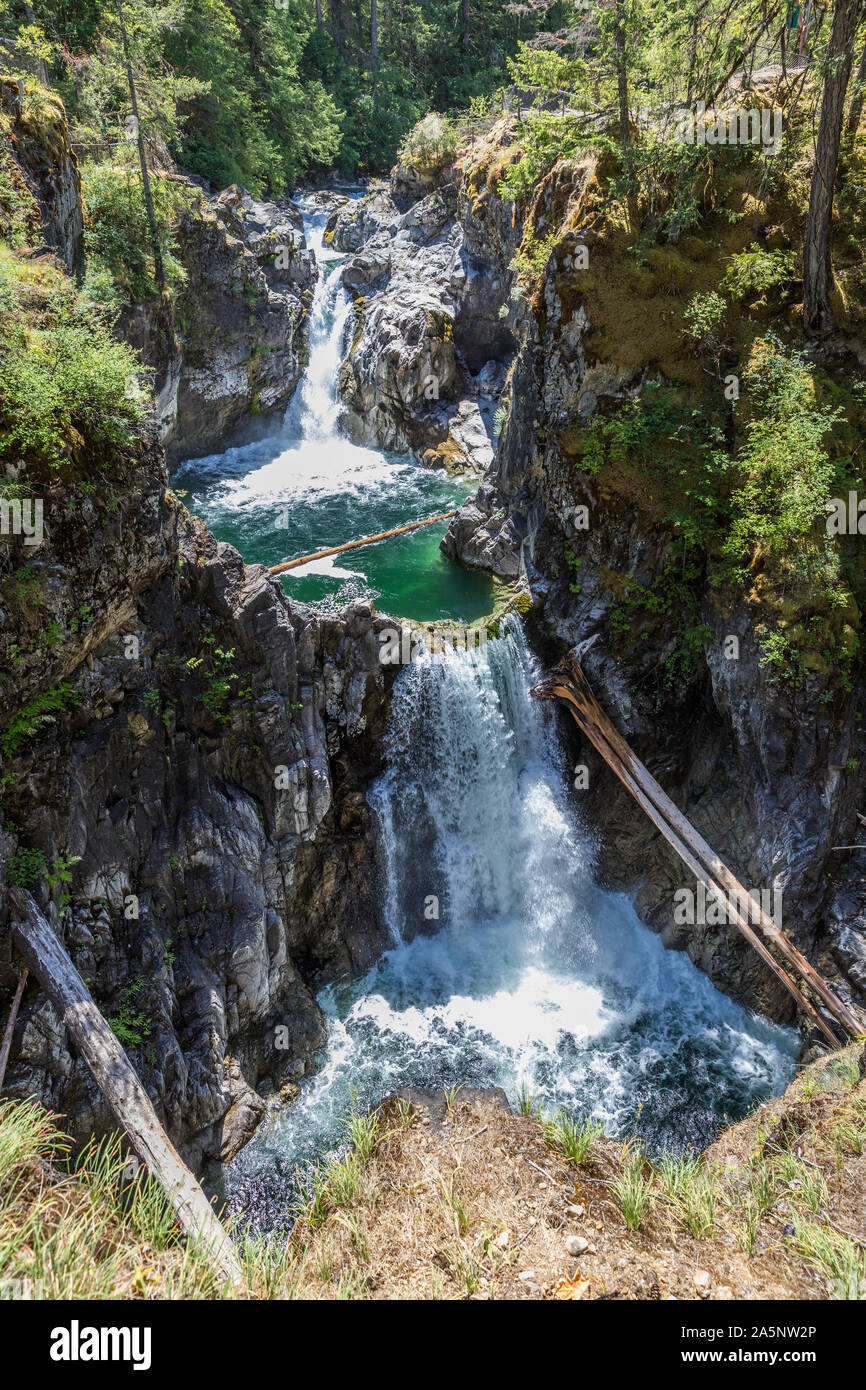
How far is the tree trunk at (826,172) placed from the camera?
28.2ft

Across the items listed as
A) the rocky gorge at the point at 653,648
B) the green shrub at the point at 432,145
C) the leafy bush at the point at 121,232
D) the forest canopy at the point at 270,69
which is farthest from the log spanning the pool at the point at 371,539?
the green shrub at the point at 432,145

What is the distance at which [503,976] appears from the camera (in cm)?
1097

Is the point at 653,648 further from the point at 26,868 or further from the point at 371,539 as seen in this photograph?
the point at 26,868

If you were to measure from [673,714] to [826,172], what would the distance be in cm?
831

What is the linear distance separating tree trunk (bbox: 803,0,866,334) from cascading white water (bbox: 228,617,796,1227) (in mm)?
6917

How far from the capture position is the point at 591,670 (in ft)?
37.6

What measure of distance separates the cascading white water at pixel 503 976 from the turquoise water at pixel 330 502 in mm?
3216

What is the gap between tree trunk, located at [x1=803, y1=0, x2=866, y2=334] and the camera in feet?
28.2

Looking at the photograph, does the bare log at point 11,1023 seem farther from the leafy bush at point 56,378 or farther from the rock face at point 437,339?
the rock face at point 437,339

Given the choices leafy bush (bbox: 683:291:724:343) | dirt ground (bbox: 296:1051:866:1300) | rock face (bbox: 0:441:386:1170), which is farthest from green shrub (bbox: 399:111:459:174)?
dirt ground (bbox: 296:1051:866:1300)

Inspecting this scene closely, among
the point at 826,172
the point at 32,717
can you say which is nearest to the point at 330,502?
the point at 826,172

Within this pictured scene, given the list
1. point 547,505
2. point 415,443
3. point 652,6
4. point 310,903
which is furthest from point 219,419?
point 310,903

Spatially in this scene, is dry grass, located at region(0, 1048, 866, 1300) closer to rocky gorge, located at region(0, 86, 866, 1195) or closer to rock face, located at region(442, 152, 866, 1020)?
rocky gorge, located at region(0, 86, 866, 1195)

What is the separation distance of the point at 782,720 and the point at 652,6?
37.7ft
